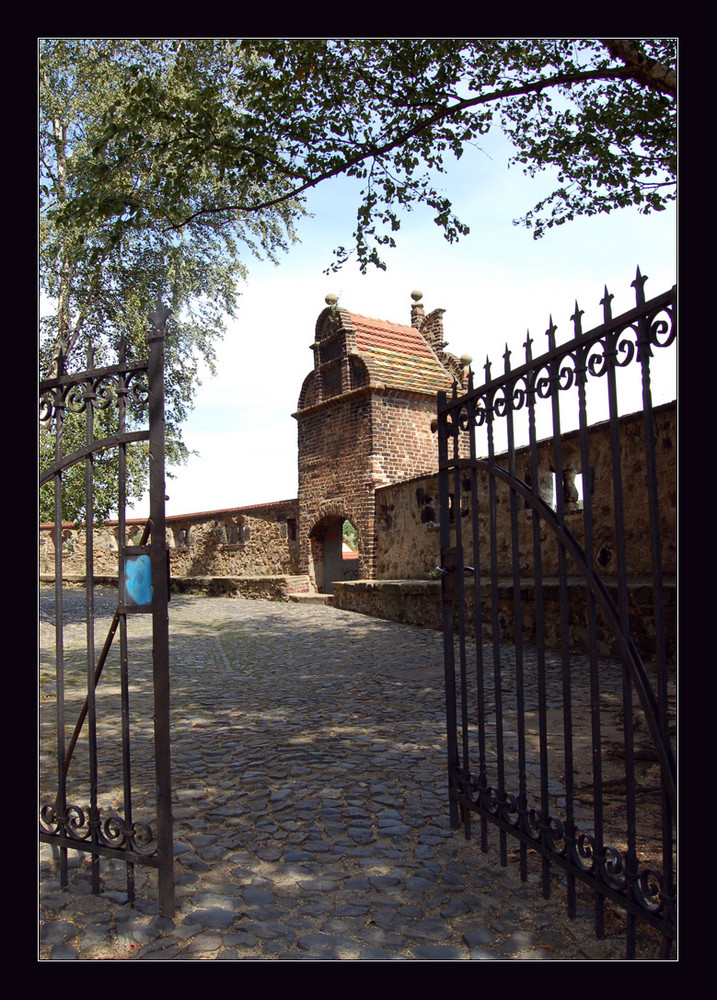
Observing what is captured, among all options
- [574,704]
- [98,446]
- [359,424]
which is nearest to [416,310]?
[359,424]

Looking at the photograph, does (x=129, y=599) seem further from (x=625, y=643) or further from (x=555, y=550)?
(x=555, y=550)

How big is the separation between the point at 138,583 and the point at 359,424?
48.0 ft

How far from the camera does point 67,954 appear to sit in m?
2.61

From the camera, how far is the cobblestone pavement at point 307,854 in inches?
104

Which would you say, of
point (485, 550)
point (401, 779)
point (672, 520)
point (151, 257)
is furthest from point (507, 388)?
point (151, 257)

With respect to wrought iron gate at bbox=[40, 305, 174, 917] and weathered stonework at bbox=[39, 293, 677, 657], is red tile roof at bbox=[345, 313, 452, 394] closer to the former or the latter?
weathered stonework at bbox=[39, 293, 677, 657]

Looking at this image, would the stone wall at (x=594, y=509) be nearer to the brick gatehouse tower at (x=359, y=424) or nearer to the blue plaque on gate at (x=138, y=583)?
the brick gatehouse tower at (x=359, y=424)

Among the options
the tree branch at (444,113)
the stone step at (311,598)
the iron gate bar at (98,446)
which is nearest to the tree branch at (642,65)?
the tree branch at (444,113)

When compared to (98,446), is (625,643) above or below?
below

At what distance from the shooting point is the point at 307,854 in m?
3.46

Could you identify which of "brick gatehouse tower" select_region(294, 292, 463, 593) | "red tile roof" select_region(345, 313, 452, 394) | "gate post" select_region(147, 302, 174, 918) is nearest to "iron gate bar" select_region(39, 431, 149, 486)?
"gate post" select_region(147, 302, 174, 918)

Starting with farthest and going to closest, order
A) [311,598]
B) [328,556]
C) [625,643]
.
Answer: [328,556]
[311,598]
[625,643]

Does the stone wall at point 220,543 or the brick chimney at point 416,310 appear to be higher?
the brick chimney at point 416,310

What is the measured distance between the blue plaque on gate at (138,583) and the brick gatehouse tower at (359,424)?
533 inches
